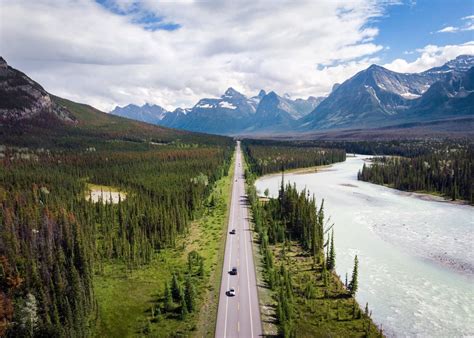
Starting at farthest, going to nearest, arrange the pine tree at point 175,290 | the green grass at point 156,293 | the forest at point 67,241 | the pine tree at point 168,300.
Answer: the pine tree at point 175,290 < the pine tree at point 168,300 < the forest at point 67,241 < the green grass at point 156,293

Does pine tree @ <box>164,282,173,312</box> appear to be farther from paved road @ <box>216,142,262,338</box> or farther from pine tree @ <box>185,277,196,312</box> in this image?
paved road @ <box>216,142,262,338</box>

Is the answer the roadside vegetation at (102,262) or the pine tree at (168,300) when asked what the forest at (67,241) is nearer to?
the roadside vegetation at (102,262)

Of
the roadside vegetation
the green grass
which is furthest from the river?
the roadside vegetation

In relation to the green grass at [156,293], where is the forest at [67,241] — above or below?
above

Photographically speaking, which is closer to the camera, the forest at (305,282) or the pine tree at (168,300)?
the forest at (305,282)

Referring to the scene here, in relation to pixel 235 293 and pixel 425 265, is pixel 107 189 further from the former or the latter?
pixel 425 265

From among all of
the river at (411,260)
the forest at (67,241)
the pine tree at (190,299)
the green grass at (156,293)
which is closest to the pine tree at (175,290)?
the green grass at (156,293)
